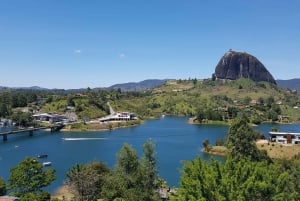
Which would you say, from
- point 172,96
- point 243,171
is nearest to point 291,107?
point 172,96

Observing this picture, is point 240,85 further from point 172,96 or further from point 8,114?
point 8,114

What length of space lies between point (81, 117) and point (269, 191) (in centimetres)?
10113

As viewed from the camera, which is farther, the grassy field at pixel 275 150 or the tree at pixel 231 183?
the grassy field at pixel 275 150

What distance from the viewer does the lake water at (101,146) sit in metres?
51.6

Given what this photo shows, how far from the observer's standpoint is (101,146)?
7062 cm

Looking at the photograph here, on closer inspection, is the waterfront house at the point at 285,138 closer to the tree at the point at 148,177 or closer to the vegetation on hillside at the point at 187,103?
the tree at the point at 148,177

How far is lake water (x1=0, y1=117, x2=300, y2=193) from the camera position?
5157 centimetres

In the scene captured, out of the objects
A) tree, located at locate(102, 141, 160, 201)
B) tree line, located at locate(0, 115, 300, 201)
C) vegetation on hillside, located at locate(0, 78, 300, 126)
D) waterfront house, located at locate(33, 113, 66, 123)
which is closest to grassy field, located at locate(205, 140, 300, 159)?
tree line, located at locate(0, 115, 300, 201)

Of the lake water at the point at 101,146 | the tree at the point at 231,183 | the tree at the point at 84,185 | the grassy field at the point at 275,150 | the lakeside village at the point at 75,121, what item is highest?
the tree at the point at 231,183

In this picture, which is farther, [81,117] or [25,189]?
[81,117]

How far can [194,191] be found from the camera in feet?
39.3

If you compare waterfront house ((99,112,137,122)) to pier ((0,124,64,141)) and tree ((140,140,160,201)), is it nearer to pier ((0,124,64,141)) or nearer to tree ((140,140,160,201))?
pier ((0,124,64,141))

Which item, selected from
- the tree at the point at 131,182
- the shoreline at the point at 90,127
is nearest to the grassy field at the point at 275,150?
the tree at the point at 131,182

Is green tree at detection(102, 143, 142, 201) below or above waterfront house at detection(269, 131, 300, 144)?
above
